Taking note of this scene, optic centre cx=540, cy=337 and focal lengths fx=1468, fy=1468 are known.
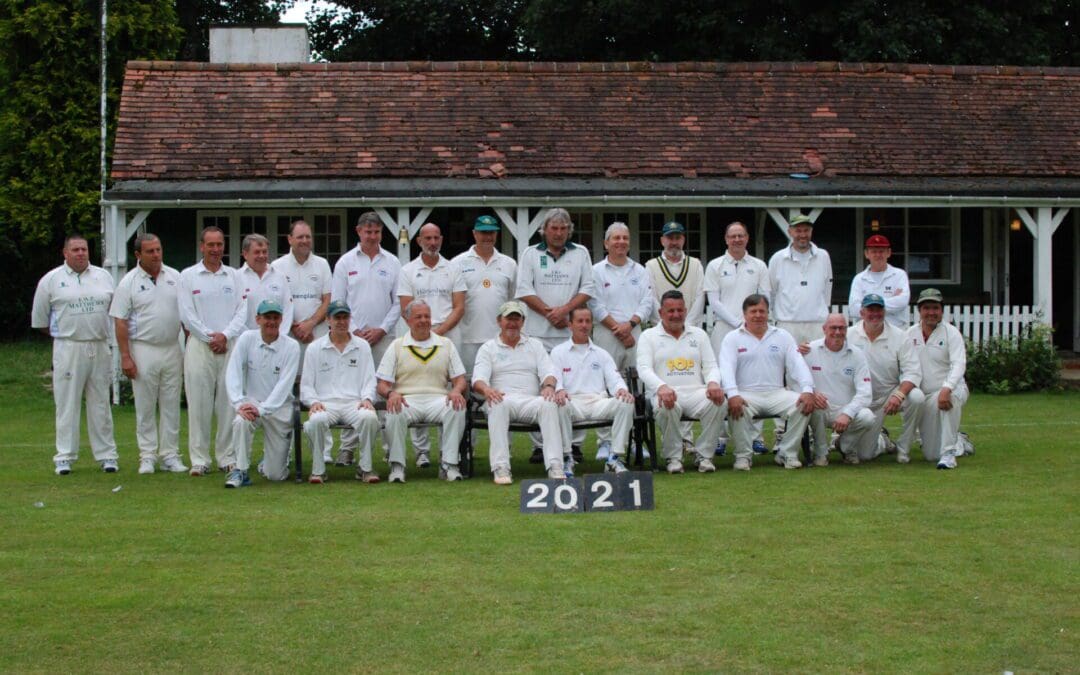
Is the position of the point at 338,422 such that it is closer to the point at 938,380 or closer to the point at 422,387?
the point at 422,387

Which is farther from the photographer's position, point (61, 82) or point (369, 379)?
point (61, 82)

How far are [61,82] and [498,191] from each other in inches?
495

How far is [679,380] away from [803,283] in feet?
5.77

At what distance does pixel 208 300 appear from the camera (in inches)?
452

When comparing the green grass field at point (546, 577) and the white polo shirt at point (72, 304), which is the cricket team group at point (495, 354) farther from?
the green grass field at point (546, 577)

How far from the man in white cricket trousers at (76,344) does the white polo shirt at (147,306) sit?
23 cm

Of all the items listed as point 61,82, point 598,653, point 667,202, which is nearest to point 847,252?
point 667,202

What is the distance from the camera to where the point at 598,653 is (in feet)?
19.7

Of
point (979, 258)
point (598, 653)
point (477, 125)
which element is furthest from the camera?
point (979, 258)

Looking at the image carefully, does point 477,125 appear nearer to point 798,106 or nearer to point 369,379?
point 798,106

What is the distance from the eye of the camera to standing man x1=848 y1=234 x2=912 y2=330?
40.5 feet

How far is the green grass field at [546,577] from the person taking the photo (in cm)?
604

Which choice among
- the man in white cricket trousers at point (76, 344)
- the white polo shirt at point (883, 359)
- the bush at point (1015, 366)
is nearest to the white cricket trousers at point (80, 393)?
the man in white cricket trousers at point (76, 344)

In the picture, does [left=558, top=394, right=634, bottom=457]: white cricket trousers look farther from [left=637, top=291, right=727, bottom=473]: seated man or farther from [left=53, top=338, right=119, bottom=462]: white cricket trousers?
[left=53, top=338, right=119, bottom=462]: white cricket trousers
